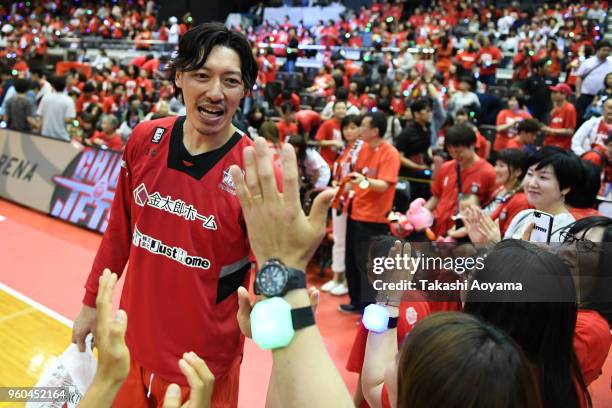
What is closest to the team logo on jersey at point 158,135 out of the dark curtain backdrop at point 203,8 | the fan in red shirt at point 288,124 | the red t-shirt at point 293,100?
the fan in red shirt at point 288,124

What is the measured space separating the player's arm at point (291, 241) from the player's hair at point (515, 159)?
3.31 metres

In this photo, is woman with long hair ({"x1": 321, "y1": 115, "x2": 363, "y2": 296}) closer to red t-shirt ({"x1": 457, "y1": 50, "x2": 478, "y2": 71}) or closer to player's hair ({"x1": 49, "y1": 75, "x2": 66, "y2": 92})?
player's hair ({"x1": 49, "y1": 75, "x2": 66, "y2": 92})

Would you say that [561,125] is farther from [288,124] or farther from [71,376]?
[71,376]

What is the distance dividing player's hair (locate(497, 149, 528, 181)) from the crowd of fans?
0.01 meters

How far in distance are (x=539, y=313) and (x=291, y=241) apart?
30.9 inches

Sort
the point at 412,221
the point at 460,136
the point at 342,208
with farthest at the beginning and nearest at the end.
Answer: the point at 342,208, the point at 460,136, the point at 412,221

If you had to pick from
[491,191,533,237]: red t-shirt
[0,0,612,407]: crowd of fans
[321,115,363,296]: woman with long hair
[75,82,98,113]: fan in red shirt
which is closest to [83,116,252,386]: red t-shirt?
[0,0,612,407]: crowd of fans

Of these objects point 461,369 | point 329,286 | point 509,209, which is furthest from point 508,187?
point 461,369

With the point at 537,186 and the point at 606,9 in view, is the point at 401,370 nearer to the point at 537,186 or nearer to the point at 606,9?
the point at 537,186

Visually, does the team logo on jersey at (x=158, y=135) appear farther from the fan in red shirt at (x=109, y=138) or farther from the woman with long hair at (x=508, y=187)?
the fan in red shirt at (x=109, y=138)

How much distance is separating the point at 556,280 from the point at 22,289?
16.1 ft

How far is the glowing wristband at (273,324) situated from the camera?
43.7 inches

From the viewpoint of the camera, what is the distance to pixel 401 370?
3.90 feet

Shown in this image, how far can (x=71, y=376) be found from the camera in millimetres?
2199
